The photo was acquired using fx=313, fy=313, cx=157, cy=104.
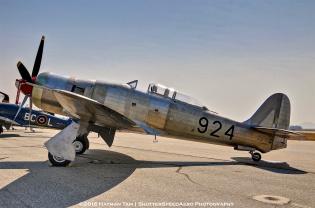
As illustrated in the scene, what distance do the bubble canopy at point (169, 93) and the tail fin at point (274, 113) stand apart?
8.86 feet

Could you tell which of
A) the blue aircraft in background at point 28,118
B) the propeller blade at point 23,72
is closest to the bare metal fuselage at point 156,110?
the propeller blade at point 23,72

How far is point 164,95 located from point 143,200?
5691 mm

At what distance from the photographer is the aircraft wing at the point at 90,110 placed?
787 cm

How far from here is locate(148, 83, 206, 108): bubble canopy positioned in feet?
35.2

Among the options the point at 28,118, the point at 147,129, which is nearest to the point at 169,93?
the point at 147,129

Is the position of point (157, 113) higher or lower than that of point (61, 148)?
higher

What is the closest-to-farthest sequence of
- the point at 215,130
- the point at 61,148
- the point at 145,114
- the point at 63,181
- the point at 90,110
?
the point at 63,181
the point at 61,148
the point at 90,110
the point at 145,114
the point at 215,130

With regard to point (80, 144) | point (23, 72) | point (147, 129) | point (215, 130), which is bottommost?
point (80, 144)

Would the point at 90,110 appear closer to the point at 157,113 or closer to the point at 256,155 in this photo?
the point at 157,113

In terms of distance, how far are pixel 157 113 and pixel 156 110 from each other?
107mm

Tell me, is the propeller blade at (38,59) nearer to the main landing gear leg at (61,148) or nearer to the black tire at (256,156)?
the main landing gear leg at (61,148)

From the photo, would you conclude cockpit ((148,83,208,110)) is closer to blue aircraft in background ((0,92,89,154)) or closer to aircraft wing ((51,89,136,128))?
aircraft wing ((51,89,136,128))

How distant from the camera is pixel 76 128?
8.93 m

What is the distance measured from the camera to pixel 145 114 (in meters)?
10.5
